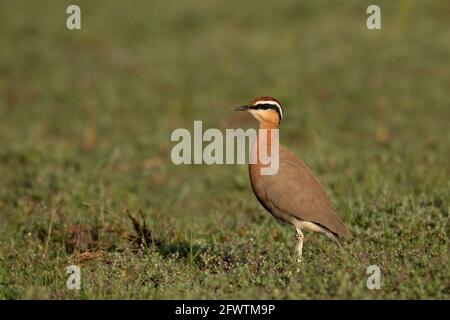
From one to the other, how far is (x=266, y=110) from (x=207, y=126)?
700cm

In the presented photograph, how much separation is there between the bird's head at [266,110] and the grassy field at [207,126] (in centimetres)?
120

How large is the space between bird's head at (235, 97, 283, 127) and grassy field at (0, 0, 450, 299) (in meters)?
1.20

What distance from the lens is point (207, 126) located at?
1415 cm

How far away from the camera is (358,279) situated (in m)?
5.78

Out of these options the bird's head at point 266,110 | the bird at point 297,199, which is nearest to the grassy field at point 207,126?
the bird at point 297,199

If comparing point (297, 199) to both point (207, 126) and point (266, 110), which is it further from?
point (207, 126)

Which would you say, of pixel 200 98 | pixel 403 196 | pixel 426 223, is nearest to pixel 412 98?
pixel 200 98

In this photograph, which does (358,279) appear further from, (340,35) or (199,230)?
(340,35)

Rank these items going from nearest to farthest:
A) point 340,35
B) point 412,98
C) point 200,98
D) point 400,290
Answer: point 400,290
point 412,98
point 200,98
point 340,35

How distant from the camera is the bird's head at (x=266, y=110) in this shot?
716 cm

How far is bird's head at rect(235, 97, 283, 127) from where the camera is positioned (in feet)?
23.5

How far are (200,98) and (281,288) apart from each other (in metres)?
9.93

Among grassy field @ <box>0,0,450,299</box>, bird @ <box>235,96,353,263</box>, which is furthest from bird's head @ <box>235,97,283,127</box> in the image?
grassy field @ <box>0,0,450,299</box>

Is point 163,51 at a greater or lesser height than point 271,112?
greater
